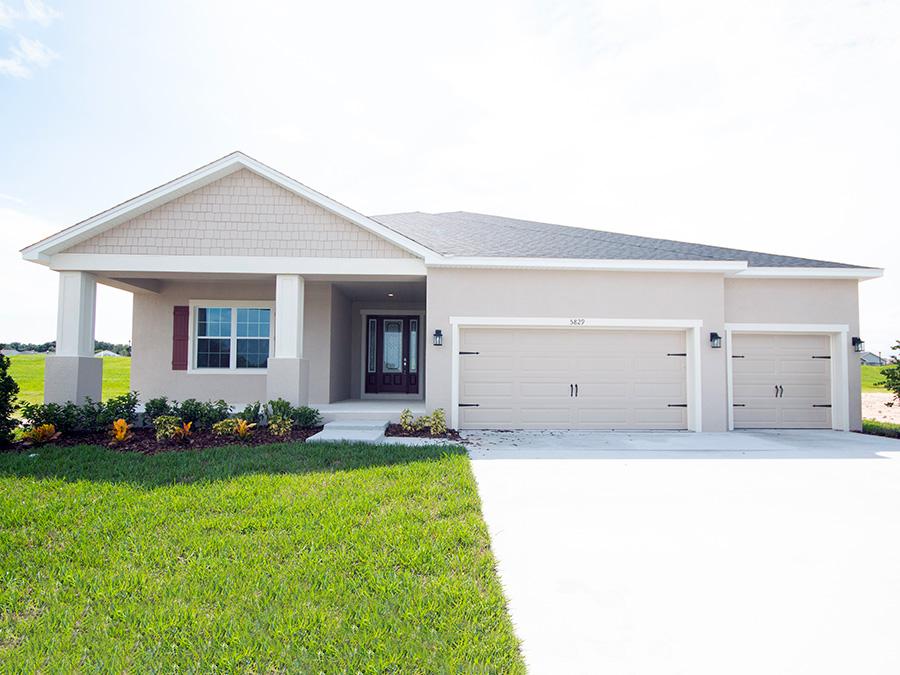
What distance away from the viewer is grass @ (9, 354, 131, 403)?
20547 millimetres

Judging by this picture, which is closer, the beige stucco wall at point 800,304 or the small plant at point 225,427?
the small plant at point 225,427

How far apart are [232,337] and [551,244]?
8222mm

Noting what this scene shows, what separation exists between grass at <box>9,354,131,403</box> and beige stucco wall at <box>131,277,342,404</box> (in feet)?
27.3

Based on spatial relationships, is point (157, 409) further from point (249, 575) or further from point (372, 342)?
point (249, 575)

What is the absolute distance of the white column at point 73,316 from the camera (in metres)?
9.23

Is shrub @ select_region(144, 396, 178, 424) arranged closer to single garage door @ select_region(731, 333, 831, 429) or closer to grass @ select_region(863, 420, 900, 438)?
single garage door @ select_region(731, 333, 831, 429)

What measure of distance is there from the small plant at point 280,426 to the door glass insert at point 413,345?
5880 mm

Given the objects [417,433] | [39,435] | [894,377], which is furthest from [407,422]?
[894,377]

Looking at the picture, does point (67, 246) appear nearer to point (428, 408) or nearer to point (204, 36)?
point (204, 36)

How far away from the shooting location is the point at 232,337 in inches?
462

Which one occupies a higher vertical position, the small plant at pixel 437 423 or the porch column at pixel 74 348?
the porch column at pixel 74 348

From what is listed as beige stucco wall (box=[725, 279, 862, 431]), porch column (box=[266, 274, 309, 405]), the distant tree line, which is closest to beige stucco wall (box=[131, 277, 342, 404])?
porch column (box=[266, 274, 309, 405])

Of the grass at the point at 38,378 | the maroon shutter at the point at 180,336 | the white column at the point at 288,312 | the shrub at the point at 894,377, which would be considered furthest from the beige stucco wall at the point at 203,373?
the shrub at the point at 894,377

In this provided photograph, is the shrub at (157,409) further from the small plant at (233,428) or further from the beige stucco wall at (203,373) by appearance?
the beige stucco wall at (203,373)
